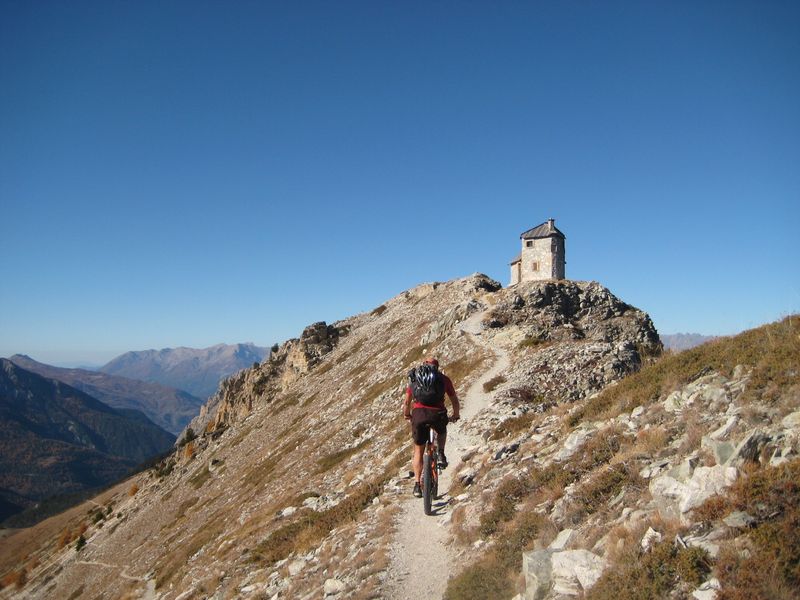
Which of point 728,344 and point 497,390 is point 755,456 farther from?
Answer: point 497,390

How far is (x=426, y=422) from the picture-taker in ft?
→ 39.6

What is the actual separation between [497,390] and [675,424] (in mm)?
15230

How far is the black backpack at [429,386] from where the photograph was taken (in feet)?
39.7

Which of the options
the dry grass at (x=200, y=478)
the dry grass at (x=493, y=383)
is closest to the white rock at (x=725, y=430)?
the dry grass at (x=493, y=383)

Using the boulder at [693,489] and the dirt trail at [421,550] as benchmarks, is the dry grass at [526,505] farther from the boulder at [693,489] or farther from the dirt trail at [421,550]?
the boulder at [693,489]

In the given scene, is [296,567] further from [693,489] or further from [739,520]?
[739,520]

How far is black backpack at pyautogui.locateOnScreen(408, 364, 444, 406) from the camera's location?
12.1 m

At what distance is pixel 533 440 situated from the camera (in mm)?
14617

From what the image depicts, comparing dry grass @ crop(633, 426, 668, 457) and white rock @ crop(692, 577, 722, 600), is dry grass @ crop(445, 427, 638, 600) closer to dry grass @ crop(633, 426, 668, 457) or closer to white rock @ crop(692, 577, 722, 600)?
dry grass @ crop(633, 426, 668, 457)

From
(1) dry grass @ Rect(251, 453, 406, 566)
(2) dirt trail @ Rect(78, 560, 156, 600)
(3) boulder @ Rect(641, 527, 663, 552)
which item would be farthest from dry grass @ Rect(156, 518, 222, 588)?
(3) boulder @ Rect(641, 527, 663, 552)

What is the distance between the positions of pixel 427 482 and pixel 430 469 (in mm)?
386

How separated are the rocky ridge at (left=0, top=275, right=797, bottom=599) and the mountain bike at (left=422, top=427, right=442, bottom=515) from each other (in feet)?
1.89

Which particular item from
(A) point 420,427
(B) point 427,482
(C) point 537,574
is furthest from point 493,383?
(C) point 537,574

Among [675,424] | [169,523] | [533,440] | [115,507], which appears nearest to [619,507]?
[675,424]
